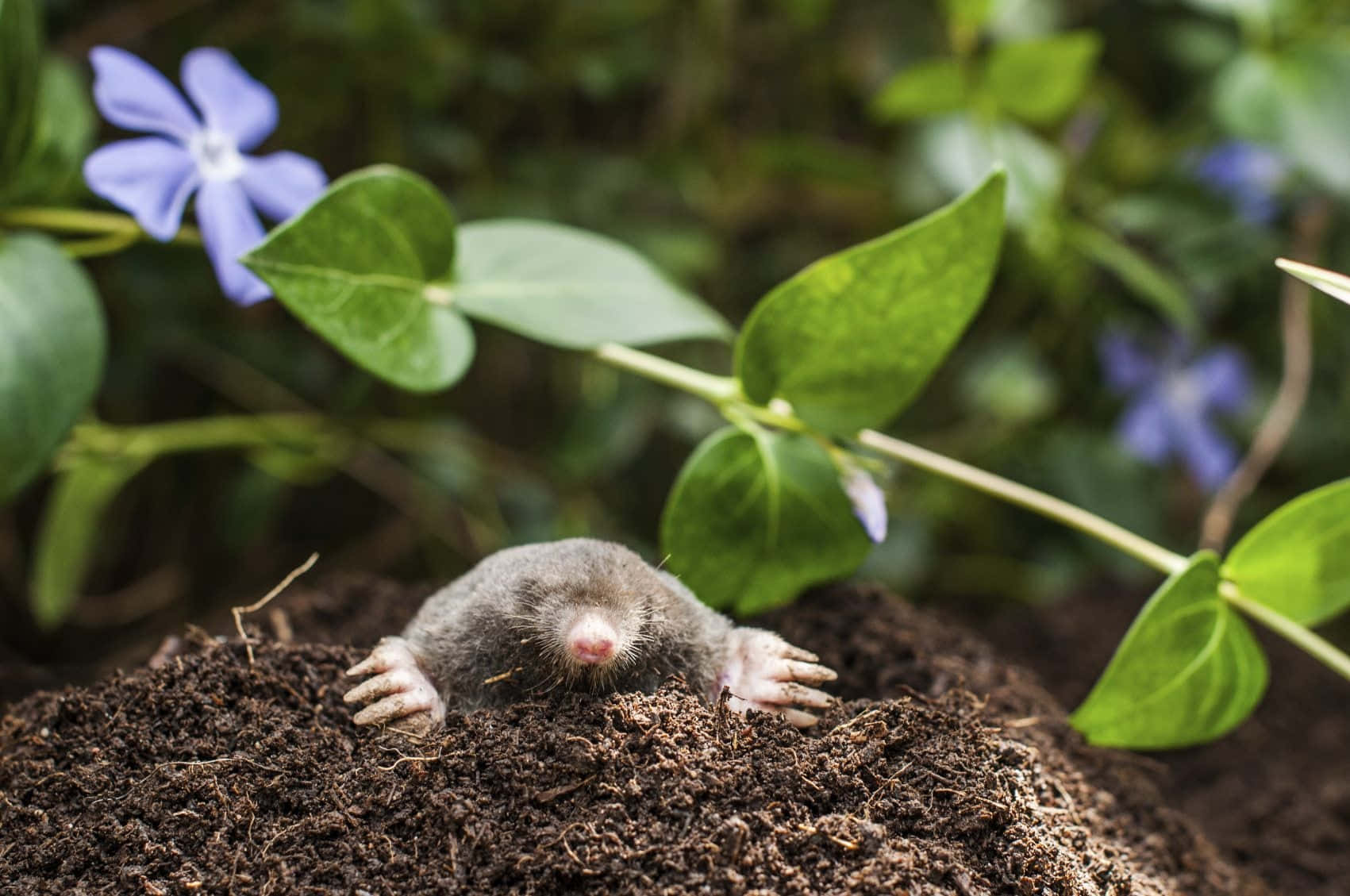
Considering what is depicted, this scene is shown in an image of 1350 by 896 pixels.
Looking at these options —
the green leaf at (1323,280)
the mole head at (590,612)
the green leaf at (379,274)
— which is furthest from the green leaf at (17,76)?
the green leaf at (1323,280)

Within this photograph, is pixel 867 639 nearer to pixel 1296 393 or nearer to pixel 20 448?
pixel 20 448

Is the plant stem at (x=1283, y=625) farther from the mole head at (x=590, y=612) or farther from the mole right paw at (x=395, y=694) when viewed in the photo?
the mole right paw at (x=395, y=694)

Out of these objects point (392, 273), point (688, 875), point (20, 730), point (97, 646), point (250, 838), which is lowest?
point (97, 646)

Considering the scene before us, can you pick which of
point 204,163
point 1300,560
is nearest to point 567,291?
point 204,163

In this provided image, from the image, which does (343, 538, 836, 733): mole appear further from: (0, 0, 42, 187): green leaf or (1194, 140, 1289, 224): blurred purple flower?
(1194, 140, 1289, 224): blurred purple flower

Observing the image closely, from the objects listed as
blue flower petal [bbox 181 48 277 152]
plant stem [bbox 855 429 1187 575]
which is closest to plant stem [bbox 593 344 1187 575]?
plant stem [bbox 855 429 1187 575]

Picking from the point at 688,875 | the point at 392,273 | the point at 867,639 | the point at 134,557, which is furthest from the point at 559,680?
the point at 134,557
